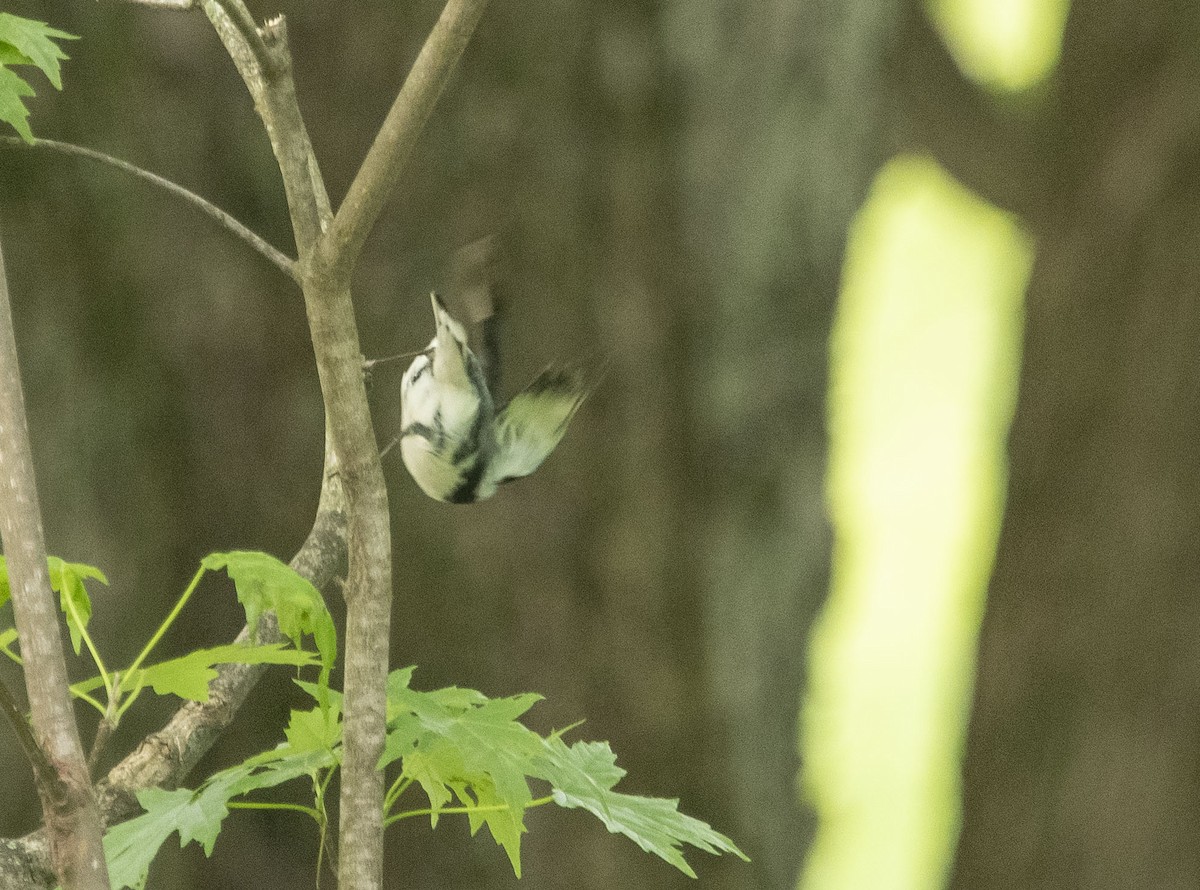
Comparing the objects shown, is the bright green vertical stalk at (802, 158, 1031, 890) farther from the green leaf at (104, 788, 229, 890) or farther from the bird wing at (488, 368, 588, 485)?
the green leaf at (104, 788, 229, 890)

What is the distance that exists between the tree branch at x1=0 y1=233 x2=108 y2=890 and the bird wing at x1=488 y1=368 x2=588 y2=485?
23 cm

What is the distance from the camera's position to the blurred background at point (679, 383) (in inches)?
55.4

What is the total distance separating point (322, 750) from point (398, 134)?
0.22 meters

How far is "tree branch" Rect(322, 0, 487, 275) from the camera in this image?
407 mm

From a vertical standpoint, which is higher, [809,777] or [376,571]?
[376,571]

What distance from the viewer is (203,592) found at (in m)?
1.42

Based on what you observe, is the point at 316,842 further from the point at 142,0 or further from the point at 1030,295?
the point at 1030,295

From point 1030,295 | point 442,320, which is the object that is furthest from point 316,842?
point 1030,295

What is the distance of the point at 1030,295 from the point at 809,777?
865 millimetres

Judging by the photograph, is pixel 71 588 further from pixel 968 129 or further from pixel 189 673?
pixel 968 129

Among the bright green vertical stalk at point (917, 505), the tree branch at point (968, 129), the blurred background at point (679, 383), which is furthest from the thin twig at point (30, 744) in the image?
the bright green vertical stalk at point (917, 505)

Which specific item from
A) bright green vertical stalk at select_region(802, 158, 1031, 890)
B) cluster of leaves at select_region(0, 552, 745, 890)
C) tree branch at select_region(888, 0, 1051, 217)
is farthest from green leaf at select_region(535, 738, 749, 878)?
bright green vertical stalk at select_region(802, 158, 1031, 890)

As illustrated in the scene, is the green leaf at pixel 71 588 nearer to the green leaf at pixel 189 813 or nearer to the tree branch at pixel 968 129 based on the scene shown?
the green leaf at pixel 189 813

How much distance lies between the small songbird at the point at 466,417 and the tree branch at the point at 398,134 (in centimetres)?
13
